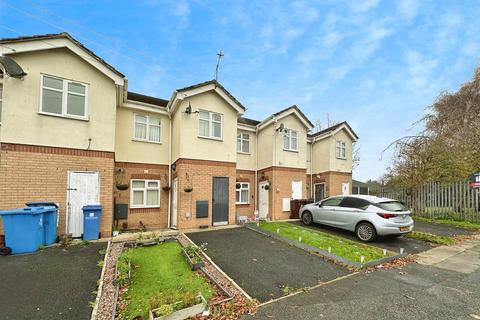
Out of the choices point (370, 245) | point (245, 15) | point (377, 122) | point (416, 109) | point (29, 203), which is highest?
point (245, 15)

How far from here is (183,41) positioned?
11859 mm

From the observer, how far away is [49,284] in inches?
187

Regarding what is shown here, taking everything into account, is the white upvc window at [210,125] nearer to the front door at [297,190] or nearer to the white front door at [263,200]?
the white front door at [263,200]

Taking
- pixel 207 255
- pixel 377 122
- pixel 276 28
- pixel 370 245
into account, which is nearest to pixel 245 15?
pixel 276 28

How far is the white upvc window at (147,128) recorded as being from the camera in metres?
11.3

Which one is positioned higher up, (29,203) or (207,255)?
(29,203)

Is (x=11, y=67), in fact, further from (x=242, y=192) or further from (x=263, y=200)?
(x=263, y=200)

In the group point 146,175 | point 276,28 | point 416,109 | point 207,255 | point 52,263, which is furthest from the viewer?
point 416,109

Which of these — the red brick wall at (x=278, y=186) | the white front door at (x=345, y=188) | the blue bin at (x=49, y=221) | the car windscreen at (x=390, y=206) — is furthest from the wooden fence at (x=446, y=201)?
the blue bin at (x=49, y=221)

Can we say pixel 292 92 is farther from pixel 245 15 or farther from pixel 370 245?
pixel 370 245

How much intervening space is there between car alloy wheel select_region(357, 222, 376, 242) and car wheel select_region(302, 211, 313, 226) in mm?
2749

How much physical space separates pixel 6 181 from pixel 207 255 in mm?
6858

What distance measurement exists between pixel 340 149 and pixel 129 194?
14.1 meters

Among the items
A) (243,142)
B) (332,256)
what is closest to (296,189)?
(243,142)
